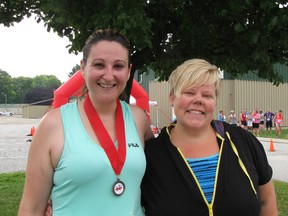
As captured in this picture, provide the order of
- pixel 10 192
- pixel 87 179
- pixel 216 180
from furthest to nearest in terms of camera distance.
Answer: pixel 10 192 → pixel 216 180 → pixel 87 179

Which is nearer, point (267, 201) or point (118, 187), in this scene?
point (118, 187)

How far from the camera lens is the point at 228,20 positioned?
3.92 meters

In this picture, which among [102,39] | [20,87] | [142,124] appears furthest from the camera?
[20,87]

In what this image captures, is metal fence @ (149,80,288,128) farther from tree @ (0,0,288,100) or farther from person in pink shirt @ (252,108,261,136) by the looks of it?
tree @ (0,0,288,100)

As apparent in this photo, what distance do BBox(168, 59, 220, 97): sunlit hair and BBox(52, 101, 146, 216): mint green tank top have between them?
469mm

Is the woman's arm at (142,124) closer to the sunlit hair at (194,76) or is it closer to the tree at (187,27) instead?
the sunlit hair at (194,76)

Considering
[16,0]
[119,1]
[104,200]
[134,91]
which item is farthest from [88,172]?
[134,91]

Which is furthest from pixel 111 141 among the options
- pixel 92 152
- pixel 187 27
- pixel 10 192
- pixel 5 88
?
pixel 5 88

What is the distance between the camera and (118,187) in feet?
7.06

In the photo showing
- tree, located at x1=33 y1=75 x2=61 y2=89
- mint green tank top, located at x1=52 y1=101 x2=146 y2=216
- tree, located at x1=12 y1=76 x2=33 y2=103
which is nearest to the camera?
mint green tank top, located at x1=52 y1=101 x2=146 y2=216

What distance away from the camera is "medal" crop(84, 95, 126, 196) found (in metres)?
2.14

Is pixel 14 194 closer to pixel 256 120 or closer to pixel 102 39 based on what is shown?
pixel 102 39

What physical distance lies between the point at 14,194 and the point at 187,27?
17.9 ft

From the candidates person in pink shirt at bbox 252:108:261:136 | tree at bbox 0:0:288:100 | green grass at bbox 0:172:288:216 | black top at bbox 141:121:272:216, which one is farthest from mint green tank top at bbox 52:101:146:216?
person in pink shirt at bbox 252:108:261:136
